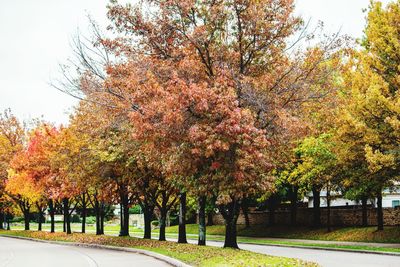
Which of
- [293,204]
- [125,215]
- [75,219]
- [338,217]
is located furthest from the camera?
[75,219]

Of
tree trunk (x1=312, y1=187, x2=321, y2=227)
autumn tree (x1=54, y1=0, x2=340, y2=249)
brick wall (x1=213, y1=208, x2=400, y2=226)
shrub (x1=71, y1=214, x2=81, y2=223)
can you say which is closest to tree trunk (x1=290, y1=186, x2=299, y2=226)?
brick wall (x1=213, y1=208, x2=400, y2=226)

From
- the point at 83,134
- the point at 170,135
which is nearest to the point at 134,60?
the point at 170,135

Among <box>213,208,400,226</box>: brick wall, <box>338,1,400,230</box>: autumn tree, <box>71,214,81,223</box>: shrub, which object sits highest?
<box>338,1,400,230</box>: autumn tree

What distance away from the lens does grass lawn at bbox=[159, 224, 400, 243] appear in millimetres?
29531

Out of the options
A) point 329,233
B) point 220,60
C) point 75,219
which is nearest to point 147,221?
point 329,233

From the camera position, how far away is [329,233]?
34.2 meters

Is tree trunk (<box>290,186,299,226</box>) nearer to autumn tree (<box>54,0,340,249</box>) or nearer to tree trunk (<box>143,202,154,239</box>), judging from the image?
tree trunk (<box>143,202,154,239</box>)

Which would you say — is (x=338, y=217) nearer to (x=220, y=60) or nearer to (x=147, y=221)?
(x=147, y=221)

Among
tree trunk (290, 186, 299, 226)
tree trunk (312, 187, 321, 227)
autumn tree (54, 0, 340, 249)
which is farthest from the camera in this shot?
tree trunk (290, 186, 299, 226)

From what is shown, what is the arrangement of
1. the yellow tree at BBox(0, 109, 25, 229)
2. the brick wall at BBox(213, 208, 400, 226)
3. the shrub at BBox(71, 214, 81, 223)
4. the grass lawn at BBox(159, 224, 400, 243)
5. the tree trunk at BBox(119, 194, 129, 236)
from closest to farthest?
the grass lawn at BBox(159, 224, 400, 243), the brick wall at BBox(213, 208, 400, 226), the tree trunk at BBox(119, 194, 129, 236), the yellow tree at BBox(0, 109, 25, 229), the shrub at BBox(71, 214, 81, 223)

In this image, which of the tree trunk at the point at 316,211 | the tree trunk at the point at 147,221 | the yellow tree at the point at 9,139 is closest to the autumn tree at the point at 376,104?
the tree trunk at the point at 316,211

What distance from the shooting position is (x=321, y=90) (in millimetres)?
21984

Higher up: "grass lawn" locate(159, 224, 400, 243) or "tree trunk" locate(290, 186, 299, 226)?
"tree trunk" locate(290, 186, 299, 226)

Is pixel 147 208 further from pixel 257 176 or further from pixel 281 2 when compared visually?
pixel 281 2
